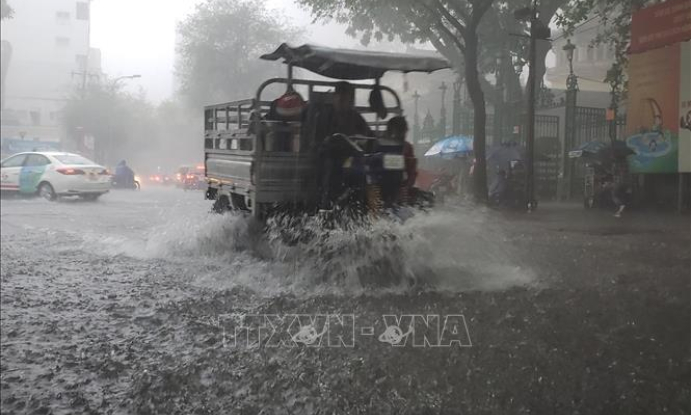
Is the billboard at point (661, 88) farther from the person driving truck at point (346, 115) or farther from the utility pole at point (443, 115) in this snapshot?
the person driving truck at point (346, 115)

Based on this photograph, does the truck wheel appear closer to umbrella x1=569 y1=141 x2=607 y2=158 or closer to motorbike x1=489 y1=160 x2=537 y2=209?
motorbike x1=489 y1=160 x2=537 y2=209

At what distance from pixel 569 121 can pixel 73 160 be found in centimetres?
993

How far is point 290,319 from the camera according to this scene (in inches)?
107

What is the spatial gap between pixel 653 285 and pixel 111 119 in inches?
358

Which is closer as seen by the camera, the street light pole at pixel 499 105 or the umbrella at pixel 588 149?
the umbrella at pixel 588 149

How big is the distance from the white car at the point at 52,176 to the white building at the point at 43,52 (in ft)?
9.90

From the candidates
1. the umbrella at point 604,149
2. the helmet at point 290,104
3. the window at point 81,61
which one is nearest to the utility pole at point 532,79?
the umbrella at point 604,149

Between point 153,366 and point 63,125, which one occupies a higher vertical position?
point 63,125

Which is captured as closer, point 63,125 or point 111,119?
point 111,119

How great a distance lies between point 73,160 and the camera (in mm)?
10648

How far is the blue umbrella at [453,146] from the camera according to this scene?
11.8 feet

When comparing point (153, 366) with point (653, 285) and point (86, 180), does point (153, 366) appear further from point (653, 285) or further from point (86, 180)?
point (86, 180)

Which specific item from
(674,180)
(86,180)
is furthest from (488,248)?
(86,180)

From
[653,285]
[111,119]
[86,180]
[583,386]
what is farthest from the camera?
[86,180]
